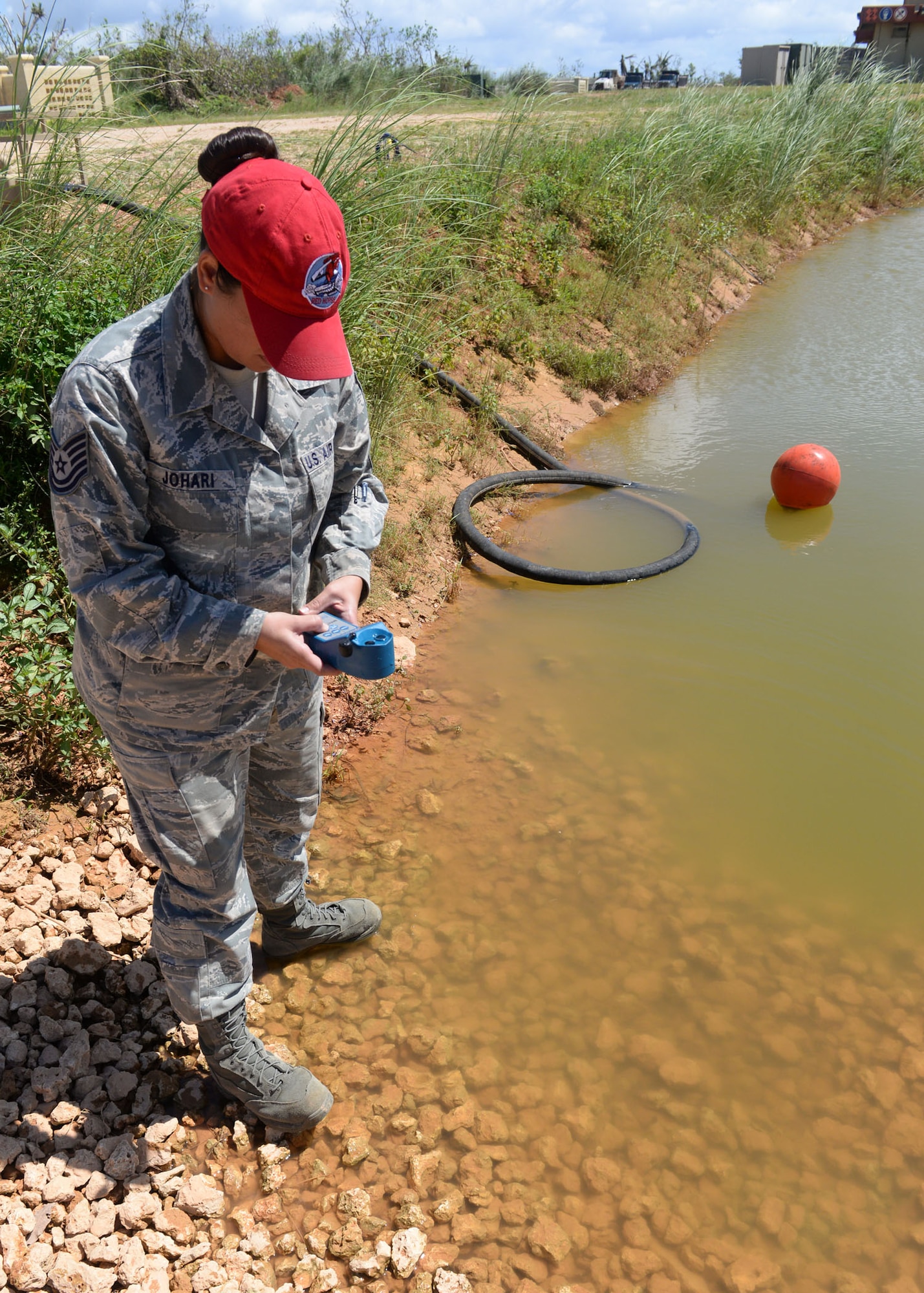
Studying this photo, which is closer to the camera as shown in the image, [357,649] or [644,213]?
[357,649]

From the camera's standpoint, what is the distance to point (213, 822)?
6.48 feet

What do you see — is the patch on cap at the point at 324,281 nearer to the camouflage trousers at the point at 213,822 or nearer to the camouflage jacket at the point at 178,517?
the camouflage jacket at the point at 178,517

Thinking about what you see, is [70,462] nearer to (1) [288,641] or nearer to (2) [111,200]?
(1) [288,641]

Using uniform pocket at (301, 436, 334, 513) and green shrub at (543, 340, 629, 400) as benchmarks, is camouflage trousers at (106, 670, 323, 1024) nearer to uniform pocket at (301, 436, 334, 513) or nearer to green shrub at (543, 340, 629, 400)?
uniform pocket at (301, 436, 334, 513)

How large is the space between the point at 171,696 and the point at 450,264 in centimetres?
521

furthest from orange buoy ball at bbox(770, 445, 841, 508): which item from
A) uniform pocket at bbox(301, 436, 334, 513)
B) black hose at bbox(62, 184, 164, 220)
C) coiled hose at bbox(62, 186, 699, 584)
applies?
uniform pocket at bbox(301, 436, 334, 513)

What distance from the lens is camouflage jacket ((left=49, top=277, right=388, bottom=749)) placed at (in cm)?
160

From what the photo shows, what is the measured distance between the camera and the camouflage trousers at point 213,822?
6.29ft

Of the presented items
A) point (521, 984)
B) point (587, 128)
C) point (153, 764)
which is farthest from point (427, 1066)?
point (587, 128)

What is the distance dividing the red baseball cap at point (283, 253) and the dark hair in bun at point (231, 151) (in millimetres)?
59

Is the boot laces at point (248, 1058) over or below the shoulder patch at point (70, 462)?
below

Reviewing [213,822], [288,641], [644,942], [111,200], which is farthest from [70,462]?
[111,200]

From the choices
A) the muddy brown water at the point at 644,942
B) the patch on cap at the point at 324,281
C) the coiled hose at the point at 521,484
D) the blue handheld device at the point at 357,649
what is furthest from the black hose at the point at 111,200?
the blue handheld device at the point at 357,649

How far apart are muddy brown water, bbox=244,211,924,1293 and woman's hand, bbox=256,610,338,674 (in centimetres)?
134
